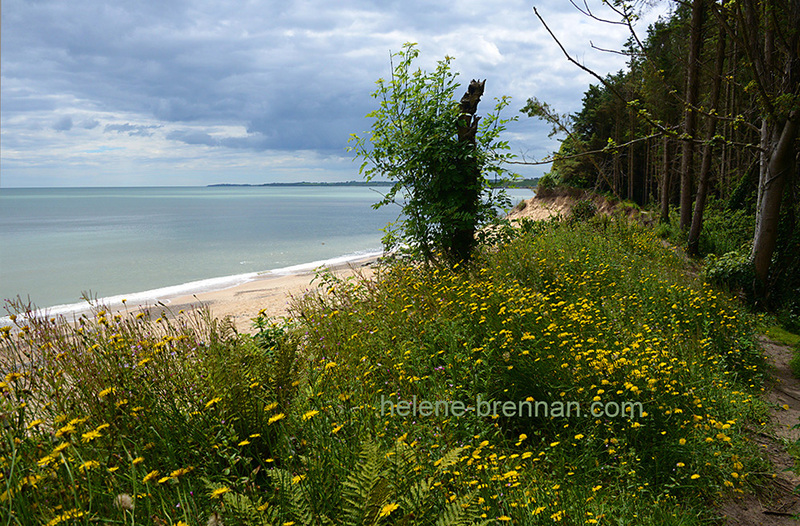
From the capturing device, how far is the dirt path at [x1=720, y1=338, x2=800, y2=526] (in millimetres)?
2953

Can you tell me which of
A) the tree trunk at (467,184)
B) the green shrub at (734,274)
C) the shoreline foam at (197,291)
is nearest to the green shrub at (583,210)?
the shoreline foam at (197,291)

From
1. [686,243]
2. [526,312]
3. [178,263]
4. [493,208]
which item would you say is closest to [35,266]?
[178,263]

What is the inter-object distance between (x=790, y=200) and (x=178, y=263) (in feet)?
87.5

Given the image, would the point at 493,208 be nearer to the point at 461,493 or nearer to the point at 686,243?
the point at 461,493

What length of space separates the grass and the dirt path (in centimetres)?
14

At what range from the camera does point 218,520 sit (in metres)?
1.77

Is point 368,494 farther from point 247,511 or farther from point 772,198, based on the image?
point 772,198

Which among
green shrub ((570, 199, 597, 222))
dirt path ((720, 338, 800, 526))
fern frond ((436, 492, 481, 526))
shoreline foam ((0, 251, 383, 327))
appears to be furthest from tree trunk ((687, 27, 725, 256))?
fern frond ((436, 492, 481, 526))

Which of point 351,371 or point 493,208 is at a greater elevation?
point 493,208

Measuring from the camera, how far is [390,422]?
305cm

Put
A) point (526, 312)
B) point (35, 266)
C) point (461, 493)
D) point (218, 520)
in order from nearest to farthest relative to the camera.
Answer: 1. point (218, 520)
2. point (461, 493)
3. point (526, 312)
4. point (35, 266)

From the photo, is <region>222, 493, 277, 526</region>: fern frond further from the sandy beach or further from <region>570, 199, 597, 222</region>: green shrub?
<region>570, 199, 597, 222</region>: green shrub

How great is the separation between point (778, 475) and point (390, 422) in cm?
313

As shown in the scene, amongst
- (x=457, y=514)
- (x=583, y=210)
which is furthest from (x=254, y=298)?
(x=583, y=210)
